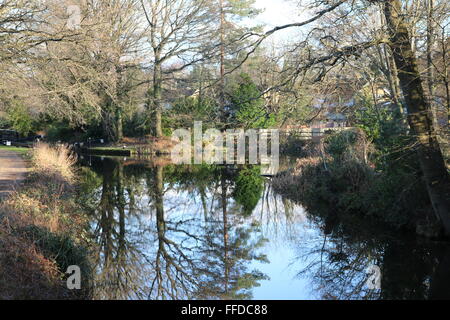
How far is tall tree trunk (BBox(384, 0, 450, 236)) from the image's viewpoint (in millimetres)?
8242

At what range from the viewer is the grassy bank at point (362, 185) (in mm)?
9550

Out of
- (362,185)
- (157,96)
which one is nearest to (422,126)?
(362,185)

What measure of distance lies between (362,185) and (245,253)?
188 inches

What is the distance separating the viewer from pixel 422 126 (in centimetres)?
831

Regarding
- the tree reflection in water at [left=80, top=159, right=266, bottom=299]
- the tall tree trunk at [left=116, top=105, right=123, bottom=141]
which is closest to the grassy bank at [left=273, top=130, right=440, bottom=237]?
the tree reflection in water at [left=80, top=159, right=266, bottom=299]

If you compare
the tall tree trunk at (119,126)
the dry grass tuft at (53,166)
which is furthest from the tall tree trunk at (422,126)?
the tall tree trunk at (119,126)

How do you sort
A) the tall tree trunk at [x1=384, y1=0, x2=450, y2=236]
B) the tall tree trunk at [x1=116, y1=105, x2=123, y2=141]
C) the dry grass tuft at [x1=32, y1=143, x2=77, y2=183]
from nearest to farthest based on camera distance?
the tall tree trunk at [x1=384, y1=0, x2=450, y2=236] < the dry grass tuft at [x1=32, y1=143, x2=77, y2=183] < the tall tree trunk at [x1=116, y1=105, x2=123, y2=141]

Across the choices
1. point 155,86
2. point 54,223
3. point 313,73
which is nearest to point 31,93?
point 54,223

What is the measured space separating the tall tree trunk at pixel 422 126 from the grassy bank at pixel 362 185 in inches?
17.9

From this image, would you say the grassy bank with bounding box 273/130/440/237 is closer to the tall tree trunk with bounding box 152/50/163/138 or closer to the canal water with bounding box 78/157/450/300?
the canal water with bounding box 78/157/450/300

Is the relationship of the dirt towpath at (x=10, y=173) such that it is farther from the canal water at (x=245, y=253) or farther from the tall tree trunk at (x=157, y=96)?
the tall tree trunk at (x=157, y=96)

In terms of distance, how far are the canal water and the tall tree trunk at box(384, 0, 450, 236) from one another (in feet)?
3.37

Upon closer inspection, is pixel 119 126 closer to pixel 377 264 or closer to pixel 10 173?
pixel 10 173

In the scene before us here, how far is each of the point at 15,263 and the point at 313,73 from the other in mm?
6565
